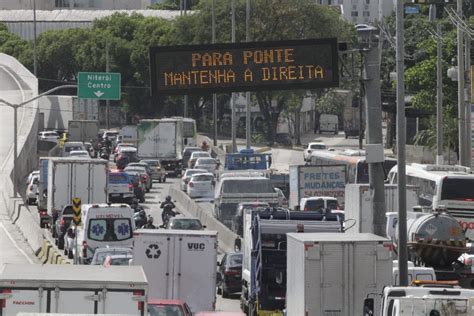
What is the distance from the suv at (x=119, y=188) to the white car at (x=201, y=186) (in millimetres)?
5869

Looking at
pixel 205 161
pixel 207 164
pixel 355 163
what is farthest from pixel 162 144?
pixel 355 163

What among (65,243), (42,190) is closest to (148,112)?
(42,190)

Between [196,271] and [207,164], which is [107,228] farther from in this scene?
[207,164]

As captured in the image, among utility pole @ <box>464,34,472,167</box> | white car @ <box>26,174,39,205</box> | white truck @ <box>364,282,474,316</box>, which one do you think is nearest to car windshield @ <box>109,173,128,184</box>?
white car @ <box>26,174,39,205</box>

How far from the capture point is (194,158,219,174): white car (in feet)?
265

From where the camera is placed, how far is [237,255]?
37.7 metres

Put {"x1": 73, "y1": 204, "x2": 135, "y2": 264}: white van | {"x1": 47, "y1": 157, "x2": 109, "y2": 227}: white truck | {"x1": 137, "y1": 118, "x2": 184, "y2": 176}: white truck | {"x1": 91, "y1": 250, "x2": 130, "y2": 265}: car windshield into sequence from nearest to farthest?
{"x1": 91, "y1": 250, "x2": 130, "y2": 265}: car windshield < {"x1": 73, "y1": 204, "x2": 135, "y2": 264}: white van < {"x1": 47, "y1": 157, "x2": 109, "y2": 227}: white truck < {"x1": 137, "y1": 118, "x2": 184, "y2": 176}: white truck

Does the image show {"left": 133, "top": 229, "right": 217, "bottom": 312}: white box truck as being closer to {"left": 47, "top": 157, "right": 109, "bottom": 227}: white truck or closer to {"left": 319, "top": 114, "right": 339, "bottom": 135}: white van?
{"left": 47, "top": 157, "right": 109, "bottom": 227}: white truck

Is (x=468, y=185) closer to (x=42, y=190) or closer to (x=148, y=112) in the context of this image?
(x=42, y=190)

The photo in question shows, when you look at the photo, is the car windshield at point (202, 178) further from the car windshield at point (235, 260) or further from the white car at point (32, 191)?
the car windshield at point (235, 260)

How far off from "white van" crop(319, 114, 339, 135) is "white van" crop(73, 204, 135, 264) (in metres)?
107

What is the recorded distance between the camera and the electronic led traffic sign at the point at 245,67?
95.2ft

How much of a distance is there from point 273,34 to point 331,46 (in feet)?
281

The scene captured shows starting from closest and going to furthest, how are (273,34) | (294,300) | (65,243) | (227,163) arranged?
(294,300) < (65,243) < (227,163) < (273,34)
